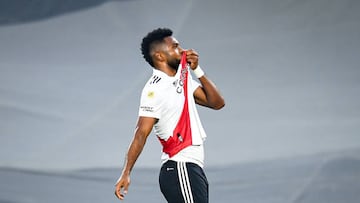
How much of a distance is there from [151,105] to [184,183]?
0.35 metres

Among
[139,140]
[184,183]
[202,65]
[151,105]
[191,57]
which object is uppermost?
[202,65]

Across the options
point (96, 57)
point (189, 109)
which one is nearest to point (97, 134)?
point (96, 57)

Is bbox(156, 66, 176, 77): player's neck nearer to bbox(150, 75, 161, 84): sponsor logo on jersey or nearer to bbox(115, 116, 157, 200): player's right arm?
bbox(150, 75, 161, 84): sponsor logo on jersey

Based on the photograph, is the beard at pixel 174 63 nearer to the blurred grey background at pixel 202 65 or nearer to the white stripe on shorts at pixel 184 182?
the white stripe on shorts at pixel 184 182

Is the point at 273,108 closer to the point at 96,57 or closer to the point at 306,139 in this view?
the point at 306,139

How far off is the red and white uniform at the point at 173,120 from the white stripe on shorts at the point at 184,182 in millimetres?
33

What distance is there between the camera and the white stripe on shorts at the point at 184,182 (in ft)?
12.8

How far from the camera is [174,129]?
13.1 ft

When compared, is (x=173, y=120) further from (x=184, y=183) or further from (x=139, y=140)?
(x=184, y=183)

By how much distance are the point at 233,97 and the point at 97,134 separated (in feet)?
3.66

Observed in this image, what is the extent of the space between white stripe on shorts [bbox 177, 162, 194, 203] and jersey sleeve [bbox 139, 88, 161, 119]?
0.76 feet

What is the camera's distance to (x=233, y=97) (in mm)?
7453

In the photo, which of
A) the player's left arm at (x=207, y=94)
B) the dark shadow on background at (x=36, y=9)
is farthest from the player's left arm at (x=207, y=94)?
the dark shadow on background at (x=36, y=9)

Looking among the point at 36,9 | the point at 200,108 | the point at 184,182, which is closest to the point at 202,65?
the point at 200,108
